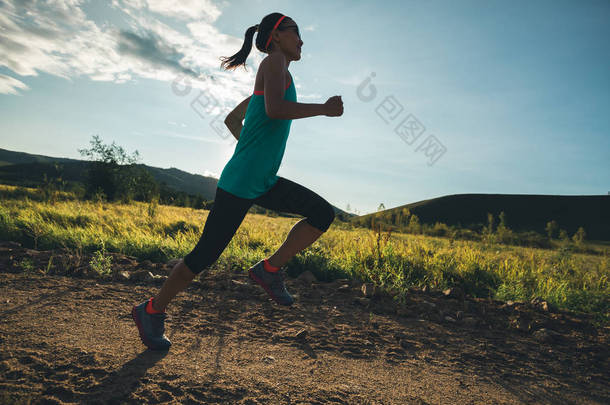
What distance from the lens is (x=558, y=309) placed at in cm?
373

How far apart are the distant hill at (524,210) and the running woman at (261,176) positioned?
62.0 metres

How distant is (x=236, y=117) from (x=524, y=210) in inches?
3066

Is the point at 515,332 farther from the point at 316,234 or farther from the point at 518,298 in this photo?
the point at 316,234

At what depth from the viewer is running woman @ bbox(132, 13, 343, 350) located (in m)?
2.24

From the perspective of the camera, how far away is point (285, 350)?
2.36m

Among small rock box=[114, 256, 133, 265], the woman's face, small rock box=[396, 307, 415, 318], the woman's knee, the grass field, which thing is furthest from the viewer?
small rock box=[114, 256, 133, 265]

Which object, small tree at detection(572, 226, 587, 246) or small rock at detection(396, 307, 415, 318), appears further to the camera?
small tree at detection(572, 226, 587, 246)

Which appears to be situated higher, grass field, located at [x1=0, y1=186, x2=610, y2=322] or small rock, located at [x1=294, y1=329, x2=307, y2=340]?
grass field, located at [x1=0, y1=186, x2=610, y2=322]

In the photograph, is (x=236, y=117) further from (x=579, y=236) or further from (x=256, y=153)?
(x=579, y=236)

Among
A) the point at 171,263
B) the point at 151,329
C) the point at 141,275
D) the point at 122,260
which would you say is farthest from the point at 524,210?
the point at 151,329

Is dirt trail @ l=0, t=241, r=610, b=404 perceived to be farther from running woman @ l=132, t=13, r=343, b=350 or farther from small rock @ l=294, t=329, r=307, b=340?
running woman @ l=132, t=13, r=343, b=350

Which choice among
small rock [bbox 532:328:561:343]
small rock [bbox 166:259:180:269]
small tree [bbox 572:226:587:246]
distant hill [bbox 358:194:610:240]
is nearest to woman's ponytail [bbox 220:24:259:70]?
small rock [bbox 166:259:180:269]

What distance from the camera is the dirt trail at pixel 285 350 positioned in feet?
5.93

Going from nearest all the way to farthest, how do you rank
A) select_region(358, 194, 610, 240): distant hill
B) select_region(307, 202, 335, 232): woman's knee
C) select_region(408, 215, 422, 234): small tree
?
select_region(307, 202, 335, 232): woman's knee → select_region(408, 215, 422, 234): small tree → select_region(358, 194, 610, 240): distant hill
